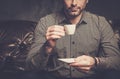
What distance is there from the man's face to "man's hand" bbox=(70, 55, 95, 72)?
30 centimetres

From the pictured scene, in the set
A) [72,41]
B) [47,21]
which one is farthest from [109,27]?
[47,21]

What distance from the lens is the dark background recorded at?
222 centimetres

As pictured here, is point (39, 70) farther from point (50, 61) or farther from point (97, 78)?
point (97, 78)

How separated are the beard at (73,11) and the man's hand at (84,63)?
296mm

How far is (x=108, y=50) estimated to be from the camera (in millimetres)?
1942

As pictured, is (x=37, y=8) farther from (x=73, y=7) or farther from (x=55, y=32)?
(x=55, y=32)

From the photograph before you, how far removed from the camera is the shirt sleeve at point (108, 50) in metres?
1.89

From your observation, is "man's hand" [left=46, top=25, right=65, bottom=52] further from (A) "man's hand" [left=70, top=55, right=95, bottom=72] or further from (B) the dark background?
(B) the dark background

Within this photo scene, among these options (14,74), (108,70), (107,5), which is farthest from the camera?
(107,5)

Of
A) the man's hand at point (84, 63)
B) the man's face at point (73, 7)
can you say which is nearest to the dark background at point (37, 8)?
the man's face at point (73, 7)

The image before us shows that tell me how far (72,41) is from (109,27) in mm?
266

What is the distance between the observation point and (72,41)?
1973 millimetres

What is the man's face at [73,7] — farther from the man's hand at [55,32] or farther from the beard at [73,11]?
the man's hand at [55,32]

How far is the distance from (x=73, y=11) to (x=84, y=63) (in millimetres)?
379
